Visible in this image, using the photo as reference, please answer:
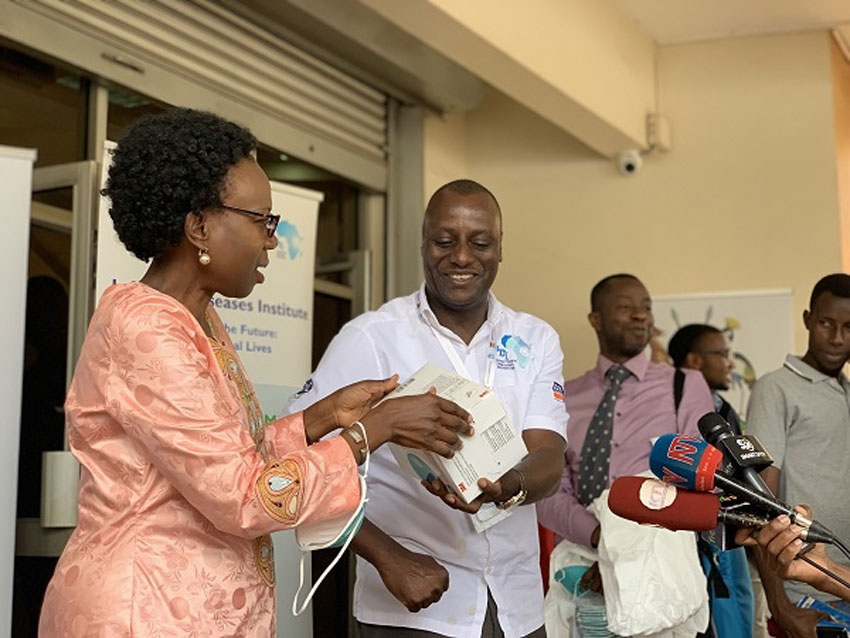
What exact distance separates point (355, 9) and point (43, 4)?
1.35 meters

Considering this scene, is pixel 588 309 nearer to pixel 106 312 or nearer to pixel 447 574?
pixel 447 574

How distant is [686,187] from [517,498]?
13.6 ft

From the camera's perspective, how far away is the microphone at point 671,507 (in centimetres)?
187

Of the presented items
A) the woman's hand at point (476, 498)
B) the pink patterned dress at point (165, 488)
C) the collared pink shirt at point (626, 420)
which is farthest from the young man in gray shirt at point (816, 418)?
the pink patterned dress at point (165, 488)

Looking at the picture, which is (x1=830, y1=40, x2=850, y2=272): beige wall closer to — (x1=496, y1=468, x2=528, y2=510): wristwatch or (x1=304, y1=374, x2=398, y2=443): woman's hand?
(x1=496, y1=468, x2=528, y2=510): wristwatch

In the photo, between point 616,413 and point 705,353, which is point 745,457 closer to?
point 616,413

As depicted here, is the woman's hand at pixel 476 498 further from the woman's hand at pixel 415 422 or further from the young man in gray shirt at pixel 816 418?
the young man in gray shirt at pixel 816 418

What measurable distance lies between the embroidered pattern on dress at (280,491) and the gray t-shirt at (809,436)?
213 centimetres

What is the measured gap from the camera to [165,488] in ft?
5.74

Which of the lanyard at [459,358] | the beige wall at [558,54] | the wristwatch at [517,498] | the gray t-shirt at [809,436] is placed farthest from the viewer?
the beige wall at [558,54]

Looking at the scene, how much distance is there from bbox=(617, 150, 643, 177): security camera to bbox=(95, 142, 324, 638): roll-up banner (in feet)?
8.13

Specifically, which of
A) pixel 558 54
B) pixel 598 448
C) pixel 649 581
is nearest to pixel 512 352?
pixel 649 581

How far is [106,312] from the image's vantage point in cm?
177

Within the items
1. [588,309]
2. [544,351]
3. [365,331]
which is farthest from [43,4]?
[588,309]
